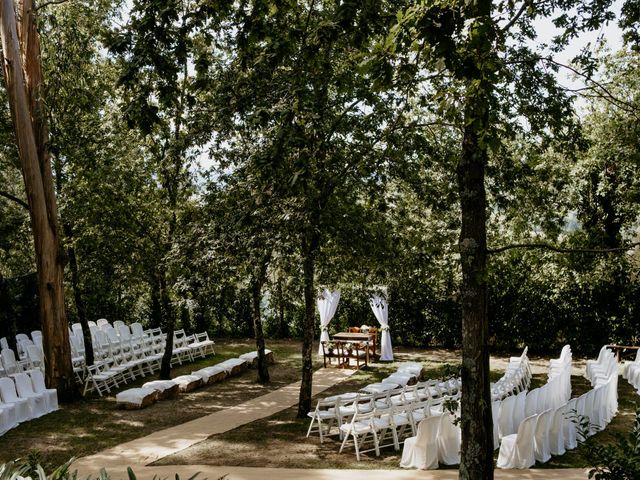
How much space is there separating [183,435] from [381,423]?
381 cm

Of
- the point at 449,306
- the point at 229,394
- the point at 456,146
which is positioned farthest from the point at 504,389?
the point at 449,306

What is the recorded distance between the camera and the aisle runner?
9.45m

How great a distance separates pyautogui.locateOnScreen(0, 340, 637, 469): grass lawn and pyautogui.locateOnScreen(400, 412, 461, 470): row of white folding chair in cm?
40

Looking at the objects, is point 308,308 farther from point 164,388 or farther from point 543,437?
point 543,437

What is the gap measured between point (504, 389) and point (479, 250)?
6.61m

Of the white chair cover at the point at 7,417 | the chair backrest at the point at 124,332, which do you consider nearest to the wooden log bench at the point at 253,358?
the chair backrest at the point at 124,332

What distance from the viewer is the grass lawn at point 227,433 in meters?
9.39

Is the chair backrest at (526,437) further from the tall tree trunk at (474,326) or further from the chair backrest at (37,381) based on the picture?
the chair backrest at (37,381)

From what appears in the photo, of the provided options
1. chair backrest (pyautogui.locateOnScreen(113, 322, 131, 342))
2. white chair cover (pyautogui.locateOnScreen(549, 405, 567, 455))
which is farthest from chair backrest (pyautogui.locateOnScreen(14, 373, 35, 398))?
white chair cover (pyautogui.locateOnScreen(549, 405, 567, 455))

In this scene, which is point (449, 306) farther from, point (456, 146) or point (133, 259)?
point (133, 259)

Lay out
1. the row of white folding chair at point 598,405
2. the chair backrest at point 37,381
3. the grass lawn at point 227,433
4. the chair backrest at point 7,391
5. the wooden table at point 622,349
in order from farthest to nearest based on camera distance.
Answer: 1. the wooden table at point 622,349
2. the chair backrest at point 37,381
3. the chair backrest at point 7,391
4. the row of white folding chair at point 598,405
5. the grass lawn at point 227,433

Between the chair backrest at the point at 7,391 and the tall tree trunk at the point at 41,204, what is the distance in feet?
6.24

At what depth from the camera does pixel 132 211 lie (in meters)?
14.8

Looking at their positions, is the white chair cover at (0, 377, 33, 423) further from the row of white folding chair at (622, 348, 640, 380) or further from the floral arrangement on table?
the row of white folding chair at (622, 348, 640, 380)
